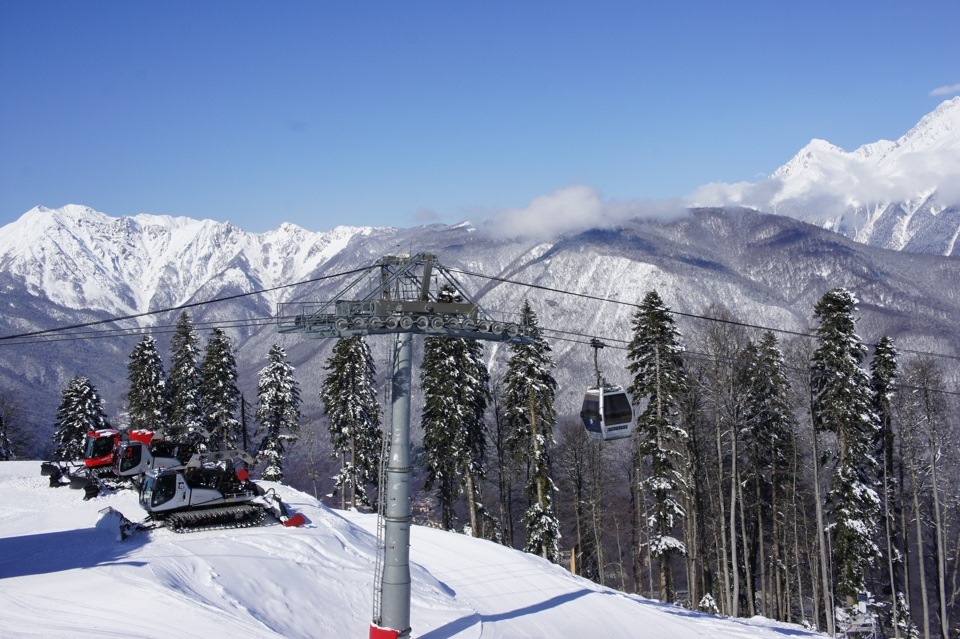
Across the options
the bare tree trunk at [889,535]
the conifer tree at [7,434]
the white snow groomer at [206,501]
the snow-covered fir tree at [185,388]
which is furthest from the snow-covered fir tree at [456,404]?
the conifer tree at [7,434]

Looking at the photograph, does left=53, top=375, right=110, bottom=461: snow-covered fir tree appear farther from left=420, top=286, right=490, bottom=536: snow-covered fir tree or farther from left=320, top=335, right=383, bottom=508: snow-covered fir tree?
left=420, top=286, right=490, bottom=536: snow-covered fir tree

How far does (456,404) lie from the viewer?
4028 cm

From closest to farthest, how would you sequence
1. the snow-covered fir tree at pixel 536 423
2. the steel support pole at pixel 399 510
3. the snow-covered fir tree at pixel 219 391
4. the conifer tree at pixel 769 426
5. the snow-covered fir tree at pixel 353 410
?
the steel support pole at pixel 399 510 < the snow-covered fir tree at pixel 536 423 < the conifer tree at pixel 769 426 < the snow-covered fir tree at pixel 353 410 < the snow-covered fir tree at pixel 219 391

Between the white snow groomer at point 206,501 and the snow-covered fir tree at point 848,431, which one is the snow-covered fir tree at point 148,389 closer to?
the white snow groomer at point 206,501

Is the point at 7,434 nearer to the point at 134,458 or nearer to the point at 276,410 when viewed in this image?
the point at 276,410

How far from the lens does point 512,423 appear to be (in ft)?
133

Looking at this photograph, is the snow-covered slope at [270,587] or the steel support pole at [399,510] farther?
the steel support pole at [399,510]

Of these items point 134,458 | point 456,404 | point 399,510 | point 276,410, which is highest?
point 399,510

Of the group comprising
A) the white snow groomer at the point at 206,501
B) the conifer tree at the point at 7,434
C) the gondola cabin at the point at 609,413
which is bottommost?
the conifer tree at the point at 7,434

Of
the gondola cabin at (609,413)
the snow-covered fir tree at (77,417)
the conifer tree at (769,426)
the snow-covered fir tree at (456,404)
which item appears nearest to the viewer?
the gondola cabin at (609,413)

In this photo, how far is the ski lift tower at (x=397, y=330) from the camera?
19.6m

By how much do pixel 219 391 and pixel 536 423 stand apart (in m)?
25.8

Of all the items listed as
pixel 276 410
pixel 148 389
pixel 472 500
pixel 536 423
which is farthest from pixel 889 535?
pixel 148 389

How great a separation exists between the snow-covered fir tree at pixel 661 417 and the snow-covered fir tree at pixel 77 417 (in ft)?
144
